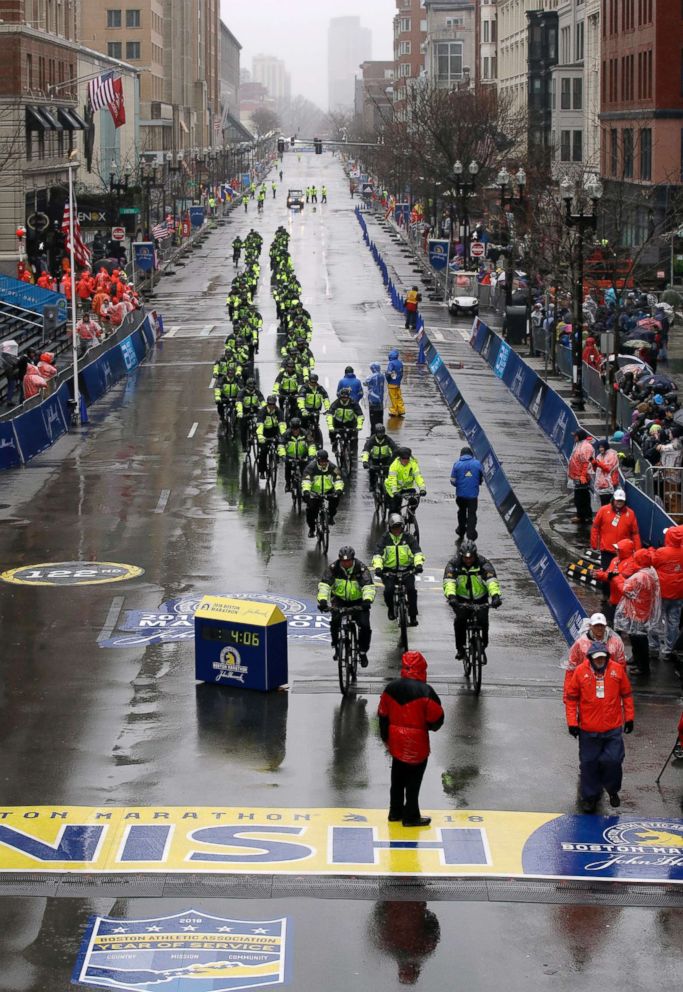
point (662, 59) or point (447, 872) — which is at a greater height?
point (662, 59)

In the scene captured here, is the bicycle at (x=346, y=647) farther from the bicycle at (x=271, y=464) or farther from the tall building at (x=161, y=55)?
the tall building at (x=161, y=55)

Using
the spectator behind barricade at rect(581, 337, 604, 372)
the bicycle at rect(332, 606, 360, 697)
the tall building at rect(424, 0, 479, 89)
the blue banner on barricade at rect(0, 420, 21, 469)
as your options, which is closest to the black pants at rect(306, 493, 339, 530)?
the bicycle at rect(332, 606, 360, 697)

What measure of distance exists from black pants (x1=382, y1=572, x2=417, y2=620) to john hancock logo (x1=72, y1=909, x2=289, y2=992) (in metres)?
7.78

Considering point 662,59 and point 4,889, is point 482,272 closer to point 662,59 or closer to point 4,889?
point 662,59

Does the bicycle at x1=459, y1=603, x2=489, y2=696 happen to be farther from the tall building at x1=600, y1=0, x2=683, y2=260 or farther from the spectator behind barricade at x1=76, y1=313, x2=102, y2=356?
the tall building at x1=600, y1=0, x2=683, y2=260

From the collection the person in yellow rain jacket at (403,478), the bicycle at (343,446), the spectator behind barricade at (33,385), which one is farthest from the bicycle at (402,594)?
the spectator behind barricade at (33,385)

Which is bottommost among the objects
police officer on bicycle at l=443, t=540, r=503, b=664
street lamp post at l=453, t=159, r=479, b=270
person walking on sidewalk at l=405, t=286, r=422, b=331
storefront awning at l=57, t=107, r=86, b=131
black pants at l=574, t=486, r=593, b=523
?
black pants at l=574, t=486, r=593, b=523

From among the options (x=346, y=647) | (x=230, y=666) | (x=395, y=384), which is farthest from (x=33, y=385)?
(x=346, y=647)

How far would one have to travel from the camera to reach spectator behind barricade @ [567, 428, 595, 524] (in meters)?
26.8

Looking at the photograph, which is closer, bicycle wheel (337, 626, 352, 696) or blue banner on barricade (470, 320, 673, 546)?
bicycle wheel (337, 626, 352, 696)

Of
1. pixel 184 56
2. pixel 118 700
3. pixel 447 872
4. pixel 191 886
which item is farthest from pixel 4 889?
pixel 184 56

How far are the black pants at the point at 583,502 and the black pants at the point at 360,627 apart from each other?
33.0 ft

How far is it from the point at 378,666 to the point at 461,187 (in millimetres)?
51938

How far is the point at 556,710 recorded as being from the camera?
57.8 ft
